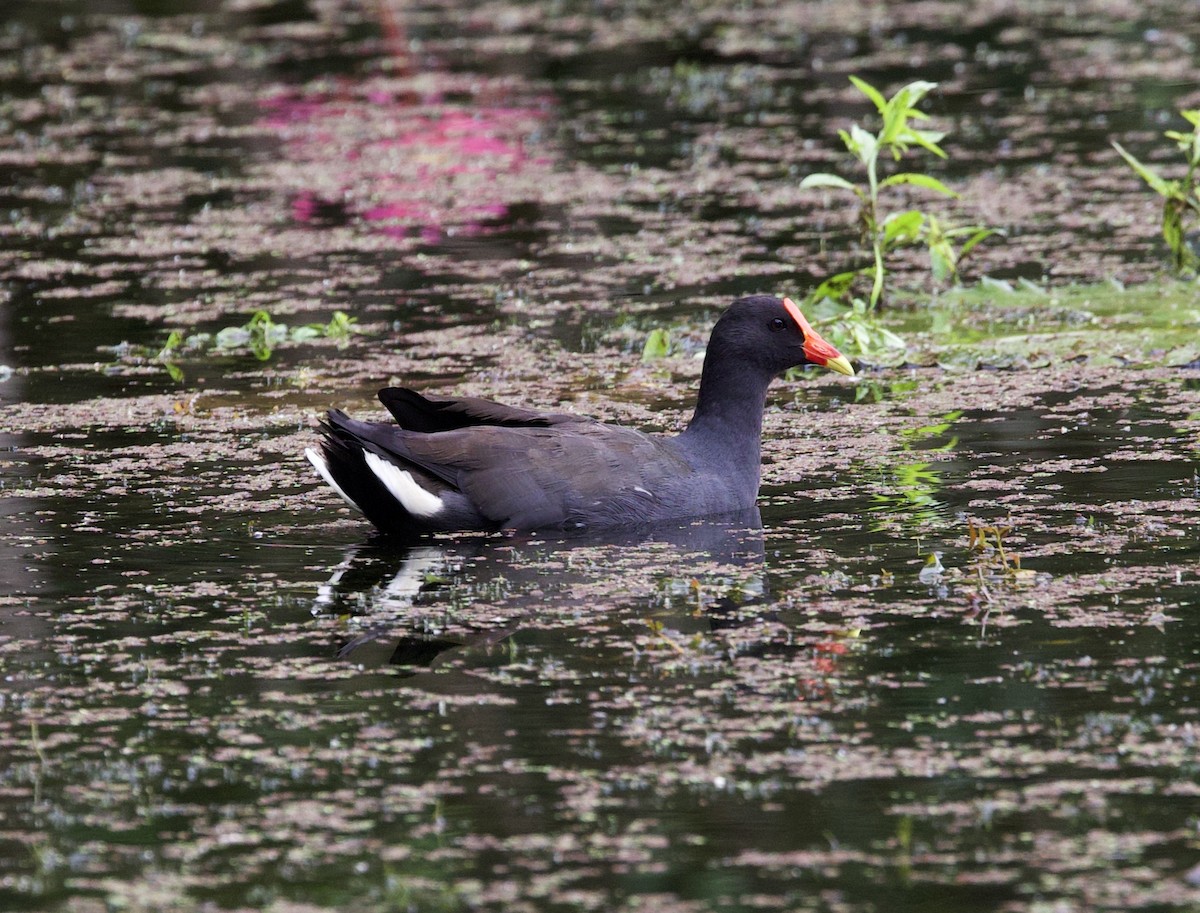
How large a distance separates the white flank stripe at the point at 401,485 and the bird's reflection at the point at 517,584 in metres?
0.14

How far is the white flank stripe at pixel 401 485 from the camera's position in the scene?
688 cm

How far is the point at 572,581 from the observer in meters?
6.29

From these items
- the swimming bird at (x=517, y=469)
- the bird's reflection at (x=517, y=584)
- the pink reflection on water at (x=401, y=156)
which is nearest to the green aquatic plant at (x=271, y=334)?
the pink reflection on water at (x=401, y=156)

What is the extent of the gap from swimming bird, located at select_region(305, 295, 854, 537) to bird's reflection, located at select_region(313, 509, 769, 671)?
0.10 meters

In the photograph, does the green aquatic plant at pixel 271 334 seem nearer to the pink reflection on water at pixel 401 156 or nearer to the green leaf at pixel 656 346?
the green leaf at pixel 656 346

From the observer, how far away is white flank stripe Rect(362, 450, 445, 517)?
688 cm

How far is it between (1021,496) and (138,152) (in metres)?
9.73

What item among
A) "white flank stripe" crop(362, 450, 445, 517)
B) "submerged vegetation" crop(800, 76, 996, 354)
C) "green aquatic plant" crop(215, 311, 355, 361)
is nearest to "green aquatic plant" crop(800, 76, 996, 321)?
"submerged vegetation" crop(800, 76, 996, 354)

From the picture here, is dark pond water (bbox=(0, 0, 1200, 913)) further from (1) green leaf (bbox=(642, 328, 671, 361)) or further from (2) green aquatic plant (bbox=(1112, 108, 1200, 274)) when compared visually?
(2) green aquatic plant (bbox=(1112, 108, 1200, 274))

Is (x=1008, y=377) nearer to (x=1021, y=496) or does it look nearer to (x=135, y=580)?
(x=1021, y=496)

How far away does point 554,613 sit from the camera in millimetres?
5902

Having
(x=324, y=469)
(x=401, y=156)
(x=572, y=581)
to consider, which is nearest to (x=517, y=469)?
(x=324, y=469)

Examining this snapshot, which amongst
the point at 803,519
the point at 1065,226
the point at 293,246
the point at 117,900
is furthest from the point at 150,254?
the point at 117,900

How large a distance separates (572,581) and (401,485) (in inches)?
35.4
